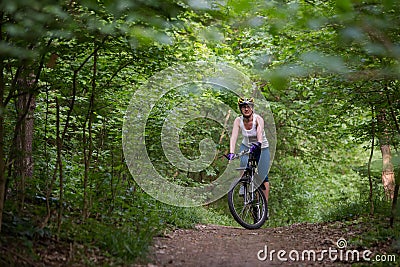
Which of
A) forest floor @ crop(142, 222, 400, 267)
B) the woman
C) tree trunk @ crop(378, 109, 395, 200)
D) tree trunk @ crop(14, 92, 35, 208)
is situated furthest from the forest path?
tree trunk @ crop(14, 92, 35, 208)

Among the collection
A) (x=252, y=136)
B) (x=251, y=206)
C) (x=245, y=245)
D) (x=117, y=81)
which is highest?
(x=117, y=81)

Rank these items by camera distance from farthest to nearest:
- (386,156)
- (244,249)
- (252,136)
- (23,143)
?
1. (386,156)
2. (252,136)
3. (244,249)
4. (23,143)

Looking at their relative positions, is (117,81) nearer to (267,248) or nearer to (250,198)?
(250,198)

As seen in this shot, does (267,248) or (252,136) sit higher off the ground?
(252,136)

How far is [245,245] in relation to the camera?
225 inches

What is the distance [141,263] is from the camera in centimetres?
435

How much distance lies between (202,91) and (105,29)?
679 centimetres

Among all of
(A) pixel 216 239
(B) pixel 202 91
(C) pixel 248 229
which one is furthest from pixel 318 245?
(B) pixel 202 91

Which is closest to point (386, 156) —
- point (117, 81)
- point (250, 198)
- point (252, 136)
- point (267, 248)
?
point (252, 136)

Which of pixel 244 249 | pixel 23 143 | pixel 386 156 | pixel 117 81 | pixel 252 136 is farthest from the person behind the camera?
pixel 386 156

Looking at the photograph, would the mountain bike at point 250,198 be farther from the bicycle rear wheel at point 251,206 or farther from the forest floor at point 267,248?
the forest floor at point 267,248

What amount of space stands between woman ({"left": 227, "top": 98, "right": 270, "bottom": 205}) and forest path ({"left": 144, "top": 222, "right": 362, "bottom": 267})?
105 cm

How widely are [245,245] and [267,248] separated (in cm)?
31

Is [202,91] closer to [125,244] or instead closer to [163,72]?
[163,72]
